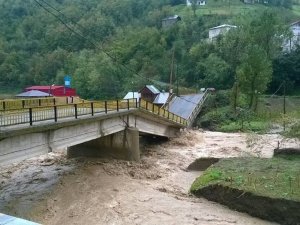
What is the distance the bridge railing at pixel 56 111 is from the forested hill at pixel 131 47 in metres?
29.9

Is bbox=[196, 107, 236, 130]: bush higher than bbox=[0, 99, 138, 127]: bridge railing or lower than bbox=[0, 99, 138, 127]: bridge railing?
lower

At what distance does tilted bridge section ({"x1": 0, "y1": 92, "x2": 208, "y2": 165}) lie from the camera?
1773 cm

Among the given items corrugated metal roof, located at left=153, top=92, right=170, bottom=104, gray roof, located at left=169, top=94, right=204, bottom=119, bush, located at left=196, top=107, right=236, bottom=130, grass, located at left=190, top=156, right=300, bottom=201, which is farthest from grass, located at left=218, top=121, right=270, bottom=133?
grass, located at left=190, top=156, right=300, bottom=201

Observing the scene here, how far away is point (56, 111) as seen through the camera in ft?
67.5

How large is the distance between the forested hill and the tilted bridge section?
87.0 feet

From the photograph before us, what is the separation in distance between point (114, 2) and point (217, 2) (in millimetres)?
41391

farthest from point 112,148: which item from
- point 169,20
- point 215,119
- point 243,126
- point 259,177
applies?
point 169,20

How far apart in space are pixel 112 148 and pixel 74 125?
8.18m

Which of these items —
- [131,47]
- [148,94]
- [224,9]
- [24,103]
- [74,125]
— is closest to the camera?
[74,125]

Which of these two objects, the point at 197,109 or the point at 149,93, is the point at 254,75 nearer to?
the point at 197,109

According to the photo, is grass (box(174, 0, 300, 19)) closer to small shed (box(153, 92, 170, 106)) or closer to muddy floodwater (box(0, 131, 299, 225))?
small shed (box(153, 92, 170, 106))

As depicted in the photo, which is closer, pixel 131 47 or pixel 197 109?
pixel 197 109

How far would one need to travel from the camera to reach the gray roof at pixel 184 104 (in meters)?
59.5

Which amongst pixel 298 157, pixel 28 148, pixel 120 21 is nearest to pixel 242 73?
pixel 298 157
